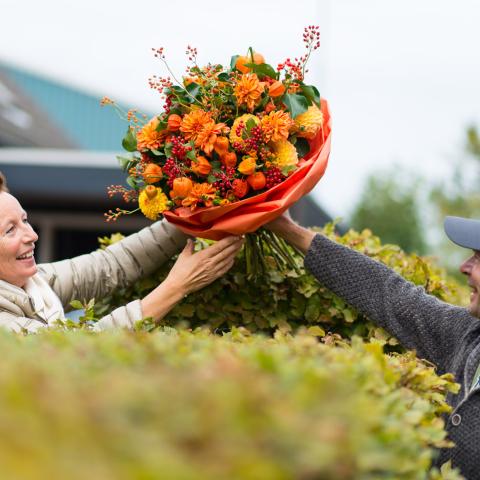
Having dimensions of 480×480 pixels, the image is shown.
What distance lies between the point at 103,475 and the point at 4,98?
17.5 metres

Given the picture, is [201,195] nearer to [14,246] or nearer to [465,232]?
[14,246]

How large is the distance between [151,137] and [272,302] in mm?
1019

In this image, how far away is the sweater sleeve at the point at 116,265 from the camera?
370 cm

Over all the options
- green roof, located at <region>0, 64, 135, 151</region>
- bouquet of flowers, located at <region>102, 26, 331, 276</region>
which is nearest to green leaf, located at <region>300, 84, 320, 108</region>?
bouquet of flowers, located at <region>102, 26, 331, 276</region>

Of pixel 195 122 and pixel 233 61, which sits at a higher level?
pixel 233 61

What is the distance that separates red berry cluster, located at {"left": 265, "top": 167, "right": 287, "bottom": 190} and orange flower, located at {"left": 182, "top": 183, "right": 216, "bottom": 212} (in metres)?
0.23

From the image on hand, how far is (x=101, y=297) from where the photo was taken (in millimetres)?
3828

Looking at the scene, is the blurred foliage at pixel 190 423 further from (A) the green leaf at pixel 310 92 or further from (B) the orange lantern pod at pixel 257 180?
(A) the green leaf at pixel 310 92

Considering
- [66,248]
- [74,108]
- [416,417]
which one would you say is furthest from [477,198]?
[416,417]

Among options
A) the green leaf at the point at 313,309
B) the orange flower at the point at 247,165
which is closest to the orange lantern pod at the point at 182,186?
the orange flower at the point at 247,165

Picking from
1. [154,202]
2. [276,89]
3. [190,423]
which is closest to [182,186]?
[154,202]

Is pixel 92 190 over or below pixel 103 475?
below

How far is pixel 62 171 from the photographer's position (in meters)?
12.4

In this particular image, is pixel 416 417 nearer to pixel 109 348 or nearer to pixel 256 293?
pixel 109 348
